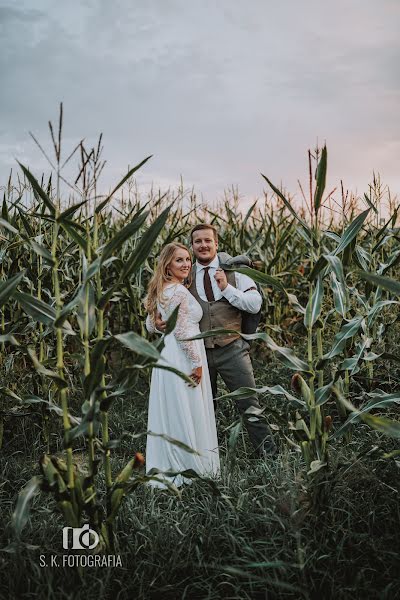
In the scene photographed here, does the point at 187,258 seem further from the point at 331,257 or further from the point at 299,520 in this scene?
the point at 299,520

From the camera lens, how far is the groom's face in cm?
327

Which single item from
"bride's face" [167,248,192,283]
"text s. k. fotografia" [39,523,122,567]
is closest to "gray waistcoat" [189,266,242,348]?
"bride's face" [167,248,192,283]

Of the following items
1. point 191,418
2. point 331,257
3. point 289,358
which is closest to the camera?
point 331,257

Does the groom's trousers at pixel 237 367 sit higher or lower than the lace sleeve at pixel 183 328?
lower

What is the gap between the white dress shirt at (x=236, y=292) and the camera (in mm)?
3182

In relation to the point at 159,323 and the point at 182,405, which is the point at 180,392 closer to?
the point at 182,405

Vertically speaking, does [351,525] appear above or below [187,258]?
below

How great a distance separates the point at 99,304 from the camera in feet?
6.15

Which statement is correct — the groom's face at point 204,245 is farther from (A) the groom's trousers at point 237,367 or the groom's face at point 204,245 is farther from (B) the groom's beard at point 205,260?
(A) the groom's trousers at point 237,367

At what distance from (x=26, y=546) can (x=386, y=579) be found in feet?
4.53

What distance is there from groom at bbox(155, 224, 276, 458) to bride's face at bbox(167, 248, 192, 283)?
0.23 metres

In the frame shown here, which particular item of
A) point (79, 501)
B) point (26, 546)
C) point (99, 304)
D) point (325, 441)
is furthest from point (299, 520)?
point (99, 304)

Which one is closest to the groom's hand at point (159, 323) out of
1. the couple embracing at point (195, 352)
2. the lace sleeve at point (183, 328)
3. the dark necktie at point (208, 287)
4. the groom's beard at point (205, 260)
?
the couple embracing at point (195, 352)

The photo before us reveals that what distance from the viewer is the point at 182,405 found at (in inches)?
118
